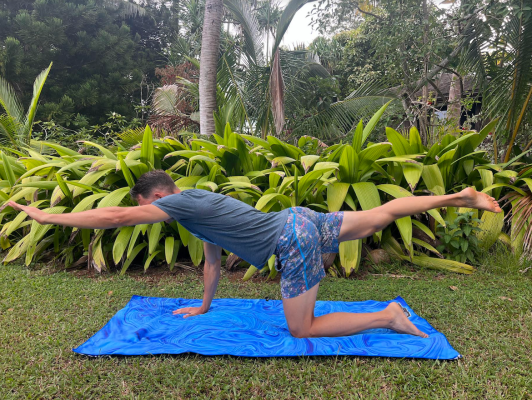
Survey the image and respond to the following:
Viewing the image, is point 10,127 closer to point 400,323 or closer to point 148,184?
point 148,184

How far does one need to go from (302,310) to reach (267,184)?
7.24 feet

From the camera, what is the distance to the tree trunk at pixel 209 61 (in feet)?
19.6

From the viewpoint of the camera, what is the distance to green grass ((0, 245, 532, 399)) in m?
1.81

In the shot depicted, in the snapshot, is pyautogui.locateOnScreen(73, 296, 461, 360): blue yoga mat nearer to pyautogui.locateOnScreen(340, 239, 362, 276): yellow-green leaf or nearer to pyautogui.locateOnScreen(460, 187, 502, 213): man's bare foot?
pyautogui.locateOnScreen(340, 239, 362, 276): yellow-green leaf

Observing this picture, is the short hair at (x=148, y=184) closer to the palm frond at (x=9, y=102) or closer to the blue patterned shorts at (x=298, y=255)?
the blue patterned shorts at (x=298, y=255)

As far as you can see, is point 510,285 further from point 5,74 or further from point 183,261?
point 5,74

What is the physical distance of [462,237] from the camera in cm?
365

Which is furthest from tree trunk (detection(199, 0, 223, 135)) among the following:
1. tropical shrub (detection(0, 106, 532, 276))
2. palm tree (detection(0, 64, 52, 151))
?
palm tree (detection(0, 64, 52, 151))

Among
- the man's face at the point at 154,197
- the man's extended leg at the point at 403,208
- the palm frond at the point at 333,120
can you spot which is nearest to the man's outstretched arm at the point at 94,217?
the man's face at the point at 154,197

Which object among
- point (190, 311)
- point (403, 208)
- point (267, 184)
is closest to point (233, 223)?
point (190, 311)

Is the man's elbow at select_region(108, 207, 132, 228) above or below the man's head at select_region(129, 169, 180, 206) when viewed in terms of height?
below

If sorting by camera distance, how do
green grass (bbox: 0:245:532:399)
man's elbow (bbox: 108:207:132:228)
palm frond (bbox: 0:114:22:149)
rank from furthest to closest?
palm frond (bbox: 0:114:22:149), man's elbow (bbox: 108:207:132:228), green grass (bbox: 0:245:532:399)

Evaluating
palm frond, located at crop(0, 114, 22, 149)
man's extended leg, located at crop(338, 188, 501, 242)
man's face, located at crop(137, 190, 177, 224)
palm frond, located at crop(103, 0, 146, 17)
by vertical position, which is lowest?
man's extended leg, located at crop(338, 188, 501, 242)

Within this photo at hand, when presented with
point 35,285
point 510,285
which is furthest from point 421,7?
point 35,285
